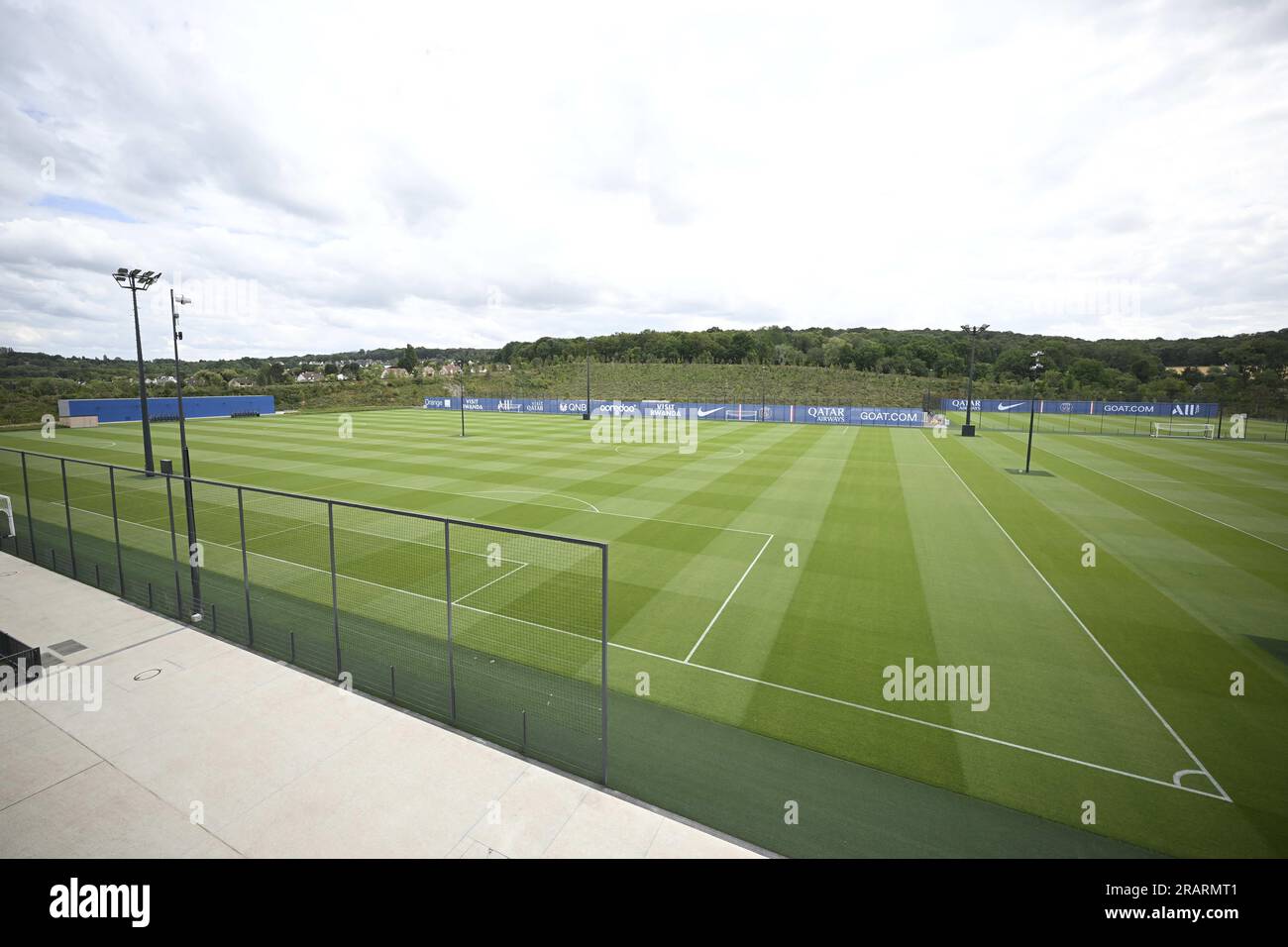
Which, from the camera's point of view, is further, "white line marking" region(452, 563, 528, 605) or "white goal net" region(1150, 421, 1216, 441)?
"white goal net" region(1150, 421, 1216, 441)

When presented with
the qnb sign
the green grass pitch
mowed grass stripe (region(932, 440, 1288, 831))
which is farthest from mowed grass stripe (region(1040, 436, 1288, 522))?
the qnb sign

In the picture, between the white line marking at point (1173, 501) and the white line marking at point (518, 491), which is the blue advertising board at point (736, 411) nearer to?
the white line marking at point (1173, 501)

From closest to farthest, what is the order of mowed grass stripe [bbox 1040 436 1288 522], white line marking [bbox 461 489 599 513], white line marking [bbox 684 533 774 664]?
white line marking [bbox 684 533 774 664] < white line marking [bbox 461 489 599 513] < mowed grass stripe [bbox 1040 436 1288 522]

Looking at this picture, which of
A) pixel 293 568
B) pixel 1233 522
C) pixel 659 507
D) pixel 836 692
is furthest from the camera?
pixel 659 507

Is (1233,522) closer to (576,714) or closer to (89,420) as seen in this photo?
(576,714)

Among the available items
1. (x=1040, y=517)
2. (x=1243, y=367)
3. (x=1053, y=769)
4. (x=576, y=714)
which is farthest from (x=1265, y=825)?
(x=1243, y=367)

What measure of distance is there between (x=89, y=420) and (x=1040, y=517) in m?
76.5

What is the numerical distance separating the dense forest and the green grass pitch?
55436mm

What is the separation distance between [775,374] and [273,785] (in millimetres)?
107076

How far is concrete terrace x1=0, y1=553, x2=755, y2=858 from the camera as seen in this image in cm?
661

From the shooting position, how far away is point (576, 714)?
380 inches

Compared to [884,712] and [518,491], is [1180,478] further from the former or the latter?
[518,491]

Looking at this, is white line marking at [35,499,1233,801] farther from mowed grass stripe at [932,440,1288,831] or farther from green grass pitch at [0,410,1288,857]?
mowed grass stripe at [932,440,1288,831]
